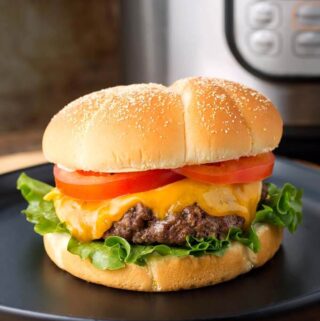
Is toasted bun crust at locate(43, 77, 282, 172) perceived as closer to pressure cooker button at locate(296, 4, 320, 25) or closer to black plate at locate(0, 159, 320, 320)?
black plate at locate(0, 159, 320, 320)

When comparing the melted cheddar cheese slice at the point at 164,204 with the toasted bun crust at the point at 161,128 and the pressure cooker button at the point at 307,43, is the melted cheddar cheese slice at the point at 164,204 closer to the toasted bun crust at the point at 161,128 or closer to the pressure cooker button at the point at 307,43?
the toasted bun crust at the point at 161,128

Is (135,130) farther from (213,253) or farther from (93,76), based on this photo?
(93,76)

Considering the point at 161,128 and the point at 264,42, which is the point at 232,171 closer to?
the point at 161,128

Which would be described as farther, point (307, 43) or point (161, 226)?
point (307, 43)

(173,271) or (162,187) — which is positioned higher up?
(162,187)

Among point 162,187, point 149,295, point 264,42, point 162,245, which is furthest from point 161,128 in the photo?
point 264,42

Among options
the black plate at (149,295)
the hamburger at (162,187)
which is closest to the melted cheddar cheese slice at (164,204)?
the hamburger at (162,187)

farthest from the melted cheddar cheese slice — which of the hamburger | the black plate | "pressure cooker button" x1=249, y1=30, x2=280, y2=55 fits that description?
"pressure cooker button" x1=249, y1=30, x2=280, y2=55
